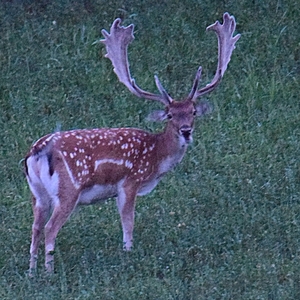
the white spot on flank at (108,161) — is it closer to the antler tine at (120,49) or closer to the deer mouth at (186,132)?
the deer mouth at (186,132)

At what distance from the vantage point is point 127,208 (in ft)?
28.7

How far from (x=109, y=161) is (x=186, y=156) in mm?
2239

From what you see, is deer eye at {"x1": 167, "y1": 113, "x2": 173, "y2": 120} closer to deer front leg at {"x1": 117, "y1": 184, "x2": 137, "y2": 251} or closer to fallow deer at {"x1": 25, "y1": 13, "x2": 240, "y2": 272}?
fallow deer at {"x1": 25, "y1": 13, "x2": 240, "y2": 272}

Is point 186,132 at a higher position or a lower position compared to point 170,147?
Answer: higher

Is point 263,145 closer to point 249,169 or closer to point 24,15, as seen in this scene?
point 249,169

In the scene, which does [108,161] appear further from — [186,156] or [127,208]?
[186,156]

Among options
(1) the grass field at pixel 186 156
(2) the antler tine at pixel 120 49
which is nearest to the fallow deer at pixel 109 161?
(2) the antler tine at pixel 120 49

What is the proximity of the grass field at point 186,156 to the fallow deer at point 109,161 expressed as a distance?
11.3 inches

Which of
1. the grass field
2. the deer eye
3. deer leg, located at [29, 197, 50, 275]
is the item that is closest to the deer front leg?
the grass field

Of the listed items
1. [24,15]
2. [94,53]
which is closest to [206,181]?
[94,53]

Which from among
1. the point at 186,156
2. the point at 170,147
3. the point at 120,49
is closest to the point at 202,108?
the point at 170,147

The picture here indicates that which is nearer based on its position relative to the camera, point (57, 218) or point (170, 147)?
point (57, 218)

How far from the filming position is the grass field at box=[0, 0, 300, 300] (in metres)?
7.73

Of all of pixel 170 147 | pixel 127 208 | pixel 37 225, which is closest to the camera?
pixel 37 225
